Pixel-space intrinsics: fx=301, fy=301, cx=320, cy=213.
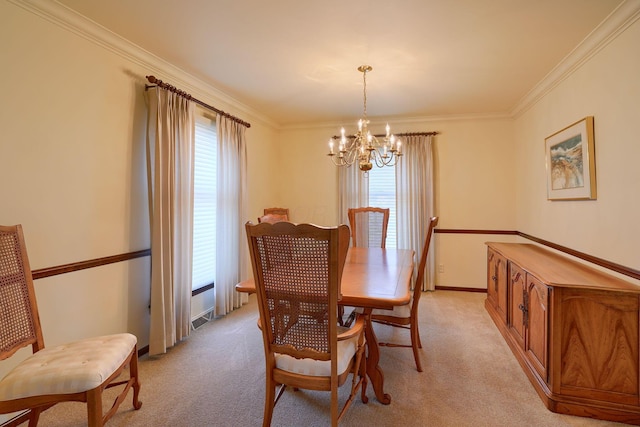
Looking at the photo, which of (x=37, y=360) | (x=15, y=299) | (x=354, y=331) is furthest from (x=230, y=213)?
(x=354, y=331)

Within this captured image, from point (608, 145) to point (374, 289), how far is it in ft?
6.59

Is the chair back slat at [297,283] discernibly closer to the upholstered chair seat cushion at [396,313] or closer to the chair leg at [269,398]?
the chair leg at [269,398]

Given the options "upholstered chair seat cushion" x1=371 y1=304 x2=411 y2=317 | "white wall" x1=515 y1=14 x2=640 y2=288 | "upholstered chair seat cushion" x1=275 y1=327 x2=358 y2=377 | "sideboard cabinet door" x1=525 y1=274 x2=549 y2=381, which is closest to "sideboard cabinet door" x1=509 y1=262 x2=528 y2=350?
"sideboard cabinet door" x1=525 y1=274 x2=549 y2=381

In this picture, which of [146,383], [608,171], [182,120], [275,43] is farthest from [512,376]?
[182,120]

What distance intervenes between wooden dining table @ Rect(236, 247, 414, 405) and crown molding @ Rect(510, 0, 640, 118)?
2.12 metres

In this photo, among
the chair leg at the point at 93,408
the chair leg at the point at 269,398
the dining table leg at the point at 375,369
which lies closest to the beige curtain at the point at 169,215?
the chair leg at the point at 93,408

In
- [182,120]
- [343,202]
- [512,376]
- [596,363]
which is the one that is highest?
[182,120]

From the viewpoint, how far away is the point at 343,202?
465cm

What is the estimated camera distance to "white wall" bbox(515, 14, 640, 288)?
1898 millimetres

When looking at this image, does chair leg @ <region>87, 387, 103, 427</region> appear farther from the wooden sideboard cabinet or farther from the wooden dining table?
the wooden sideboard cabinet

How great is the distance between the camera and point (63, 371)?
4.48 ft

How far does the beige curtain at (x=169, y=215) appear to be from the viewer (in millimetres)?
2498

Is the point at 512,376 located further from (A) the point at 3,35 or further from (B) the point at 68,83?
(A) the point at 3,35

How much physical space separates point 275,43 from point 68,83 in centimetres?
146
